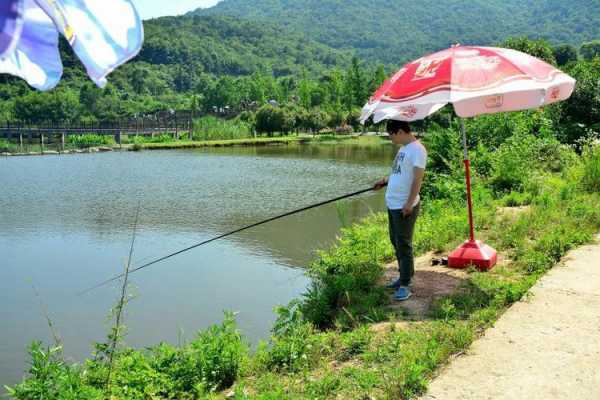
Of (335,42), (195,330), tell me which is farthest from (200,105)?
(335,42)

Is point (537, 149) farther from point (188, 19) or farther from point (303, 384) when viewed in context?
point (188, 19)

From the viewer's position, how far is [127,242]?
1024cm

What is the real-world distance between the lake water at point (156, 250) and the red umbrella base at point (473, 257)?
2071 mm

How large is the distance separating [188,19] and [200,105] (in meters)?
80.8

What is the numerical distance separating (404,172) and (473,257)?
1.26 meters

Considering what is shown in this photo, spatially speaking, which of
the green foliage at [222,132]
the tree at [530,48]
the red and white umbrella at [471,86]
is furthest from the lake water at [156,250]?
the green foliage at [222,132]

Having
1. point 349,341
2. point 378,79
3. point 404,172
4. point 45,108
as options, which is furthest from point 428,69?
point 45,108

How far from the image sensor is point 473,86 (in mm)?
3953

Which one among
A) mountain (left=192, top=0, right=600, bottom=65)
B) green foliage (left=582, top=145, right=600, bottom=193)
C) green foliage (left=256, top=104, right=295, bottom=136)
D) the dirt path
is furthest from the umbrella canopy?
mountain (left=192, top=0, right=600, bottom=65)

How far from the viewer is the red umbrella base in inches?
187

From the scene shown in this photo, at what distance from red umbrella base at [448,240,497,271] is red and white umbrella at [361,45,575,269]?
1.27 meters

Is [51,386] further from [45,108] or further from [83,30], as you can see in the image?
[45,108]

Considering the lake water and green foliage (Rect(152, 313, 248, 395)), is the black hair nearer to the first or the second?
green foliage (Rect(152, 313, 248, 395))

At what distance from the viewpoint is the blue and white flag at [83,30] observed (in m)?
1.39
